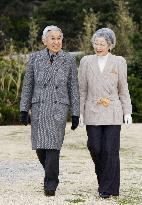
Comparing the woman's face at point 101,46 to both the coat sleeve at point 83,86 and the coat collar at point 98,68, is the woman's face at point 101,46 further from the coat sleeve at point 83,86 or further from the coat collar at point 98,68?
the coat sleeve at point 83,86

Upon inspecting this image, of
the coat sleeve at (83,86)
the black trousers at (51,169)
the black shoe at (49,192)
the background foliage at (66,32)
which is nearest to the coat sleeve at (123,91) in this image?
the coat sleeve at (83,86)

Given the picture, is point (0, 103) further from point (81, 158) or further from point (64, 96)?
point (64, 96)

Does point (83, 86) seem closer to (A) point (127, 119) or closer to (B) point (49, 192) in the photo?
(A) point (127, 119)

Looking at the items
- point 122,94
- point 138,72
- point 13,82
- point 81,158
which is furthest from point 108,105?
point 138,72

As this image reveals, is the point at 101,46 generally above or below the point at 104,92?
above

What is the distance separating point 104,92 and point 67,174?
6.25 feet

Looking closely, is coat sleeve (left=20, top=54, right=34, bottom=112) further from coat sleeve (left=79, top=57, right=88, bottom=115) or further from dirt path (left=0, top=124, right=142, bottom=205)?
dirt path (left=0, top=124, right=142, bottom=205)

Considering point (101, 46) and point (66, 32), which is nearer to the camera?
point (101, 46)

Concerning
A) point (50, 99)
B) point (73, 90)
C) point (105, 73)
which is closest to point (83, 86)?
point (73, 90)

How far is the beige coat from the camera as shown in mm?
6992

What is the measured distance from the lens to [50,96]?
276 inches

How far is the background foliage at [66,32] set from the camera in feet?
57.6

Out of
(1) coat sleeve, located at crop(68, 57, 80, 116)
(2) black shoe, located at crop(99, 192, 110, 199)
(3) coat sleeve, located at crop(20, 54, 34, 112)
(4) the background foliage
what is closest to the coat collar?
(1) coat sleeve, located at crop(68, 57, 80, 116)

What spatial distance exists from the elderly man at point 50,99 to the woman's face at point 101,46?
284mm
